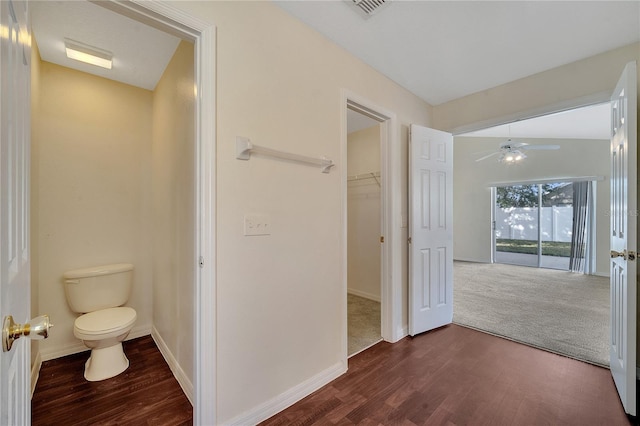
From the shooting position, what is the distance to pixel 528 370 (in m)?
2.08

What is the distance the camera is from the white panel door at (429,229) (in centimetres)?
263

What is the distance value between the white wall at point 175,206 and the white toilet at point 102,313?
28 centimetres

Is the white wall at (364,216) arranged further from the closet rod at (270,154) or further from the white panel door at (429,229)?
the closet rod at (270,154)

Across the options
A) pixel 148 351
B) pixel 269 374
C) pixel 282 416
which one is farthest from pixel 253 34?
pixel 148 351

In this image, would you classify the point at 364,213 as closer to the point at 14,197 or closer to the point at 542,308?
the point at 542,308

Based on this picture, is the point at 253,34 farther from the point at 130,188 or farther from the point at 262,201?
the point at 130,188

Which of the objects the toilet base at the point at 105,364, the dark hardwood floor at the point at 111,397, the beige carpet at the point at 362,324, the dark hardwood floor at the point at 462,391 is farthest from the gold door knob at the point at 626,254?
the toilet base at the point at 105,364

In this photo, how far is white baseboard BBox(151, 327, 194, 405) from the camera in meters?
1.75

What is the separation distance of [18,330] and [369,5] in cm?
212

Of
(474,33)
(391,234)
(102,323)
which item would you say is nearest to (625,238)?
(391,234)

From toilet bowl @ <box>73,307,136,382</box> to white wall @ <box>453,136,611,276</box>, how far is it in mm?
6939

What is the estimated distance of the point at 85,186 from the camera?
7.74 ft

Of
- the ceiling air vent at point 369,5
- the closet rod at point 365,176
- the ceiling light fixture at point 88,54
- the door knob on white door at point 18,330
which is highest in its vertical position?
the ceiling air vent at point 369,5

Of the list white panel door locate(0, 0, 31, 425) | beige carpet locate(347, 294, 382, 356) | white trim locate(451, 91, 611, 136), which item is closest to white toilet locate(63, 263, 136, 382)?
white panel door locate(0, 0, 31, 425)
